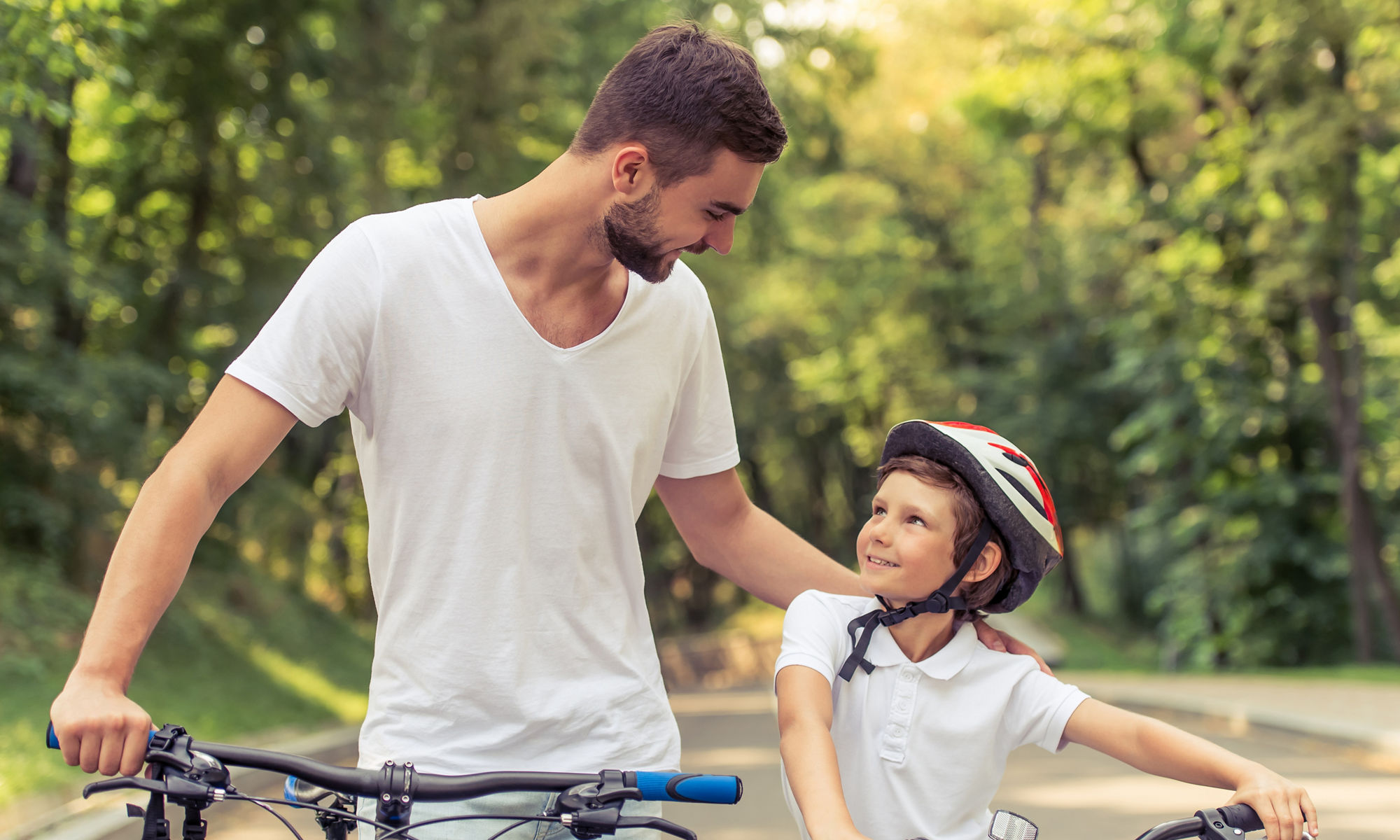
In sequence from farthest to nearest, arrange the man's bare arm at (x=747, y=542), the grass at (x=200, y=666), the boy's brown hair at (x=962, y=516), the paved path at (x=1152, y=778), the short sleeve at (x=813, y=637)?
the grass at (x=200, y=666), the paved path at (x=1152, y=778), the man's bare arm at (x=747, y=542), the boy's brown hair at (x=962, y=516), the short sleeve at (x=813, y=637)

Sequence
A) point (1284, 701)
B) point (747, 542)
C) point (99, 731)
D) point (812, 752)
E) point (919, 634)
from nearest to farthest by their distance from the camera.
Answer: point (99, 731) → point (812, 752) → point (919, 634) → point (747, 542) → point (1284, 701)

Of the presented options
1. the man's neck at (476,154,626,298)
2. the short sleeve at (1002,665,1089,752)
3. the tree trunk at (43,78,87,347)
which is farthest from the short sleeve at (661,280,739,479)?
the tree trunk at (43,78,87,347)

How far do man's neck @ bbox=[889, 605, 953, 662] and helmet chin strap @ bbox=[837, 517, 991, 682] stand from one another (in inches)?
0.9

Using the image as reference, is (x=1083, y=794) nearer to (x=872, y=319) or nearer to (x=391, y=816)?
(x=391, y=816)

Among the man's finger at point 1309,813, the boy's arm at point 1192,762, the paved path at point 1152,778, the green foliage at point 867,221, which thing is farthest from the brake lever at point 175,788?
the green foliage at point 867,221

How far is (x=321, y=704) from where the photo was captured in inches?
610

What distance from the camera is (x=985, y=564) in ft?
8.47

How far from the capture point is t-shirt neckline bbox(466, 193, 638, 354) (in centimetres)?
226

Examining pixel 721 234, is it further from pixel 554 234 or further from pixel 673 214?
pixel 554 234

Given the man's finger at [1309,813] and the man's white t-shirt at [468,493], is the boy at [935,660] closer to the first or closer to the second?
the man's finger at [1309,813]

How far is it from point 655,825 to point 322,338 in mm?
862

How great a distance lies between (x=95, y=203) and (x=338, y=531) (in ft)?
33.4

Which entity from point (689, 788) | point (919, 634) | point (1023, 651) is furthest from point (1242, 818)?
point (689, 788)

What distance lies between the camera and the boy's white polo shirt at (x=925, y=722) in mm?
2467
